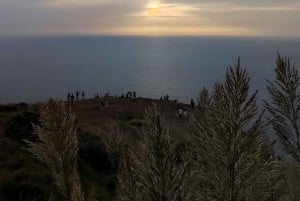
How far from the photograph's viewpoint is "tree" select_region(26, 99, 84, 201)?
4723 millimetres

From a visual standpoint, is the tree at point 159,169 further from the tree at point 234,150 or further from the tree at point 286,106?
the tree at point 286,106

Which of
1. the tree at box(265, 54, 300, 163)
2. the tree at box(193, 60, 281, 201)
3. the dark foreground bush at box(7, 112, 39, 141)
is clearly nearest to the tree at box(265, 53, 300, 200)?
the tree at box(265, 54, 300, 163)

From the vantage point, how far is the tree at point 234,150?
10.5 ft

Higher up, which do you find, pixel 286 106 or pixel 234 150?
pixel 286 106

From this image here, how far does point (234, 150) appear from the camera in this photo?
325 cm

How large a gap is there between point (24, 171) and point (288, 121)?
13.6 metres

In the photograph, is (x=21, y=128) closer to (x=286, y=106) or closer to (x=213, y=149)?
(x=286, y=106)

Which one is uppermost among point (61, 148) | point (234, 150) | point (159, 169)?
point (61, 148)

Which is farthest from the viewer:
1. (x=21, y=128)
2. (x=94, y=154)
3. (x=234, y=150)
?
(x=94, y=154)

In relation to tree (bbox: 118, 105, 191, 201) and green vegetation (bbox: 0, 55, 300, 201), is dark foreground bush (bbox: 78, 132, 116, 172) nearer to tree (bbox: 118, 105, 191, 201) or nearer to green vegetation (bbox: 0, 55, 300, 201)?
green vegetation (bbox: 0, 55, 300, 201)

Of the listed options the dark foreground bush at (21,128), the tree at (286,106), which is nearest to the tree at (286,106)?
the tree at (286,106)

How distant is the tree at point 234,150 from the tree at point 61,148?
170 cm

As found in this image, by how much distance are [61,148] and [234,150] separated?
2.17m

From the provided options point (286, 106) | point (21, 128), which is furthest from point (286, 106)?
point (21, 128)
